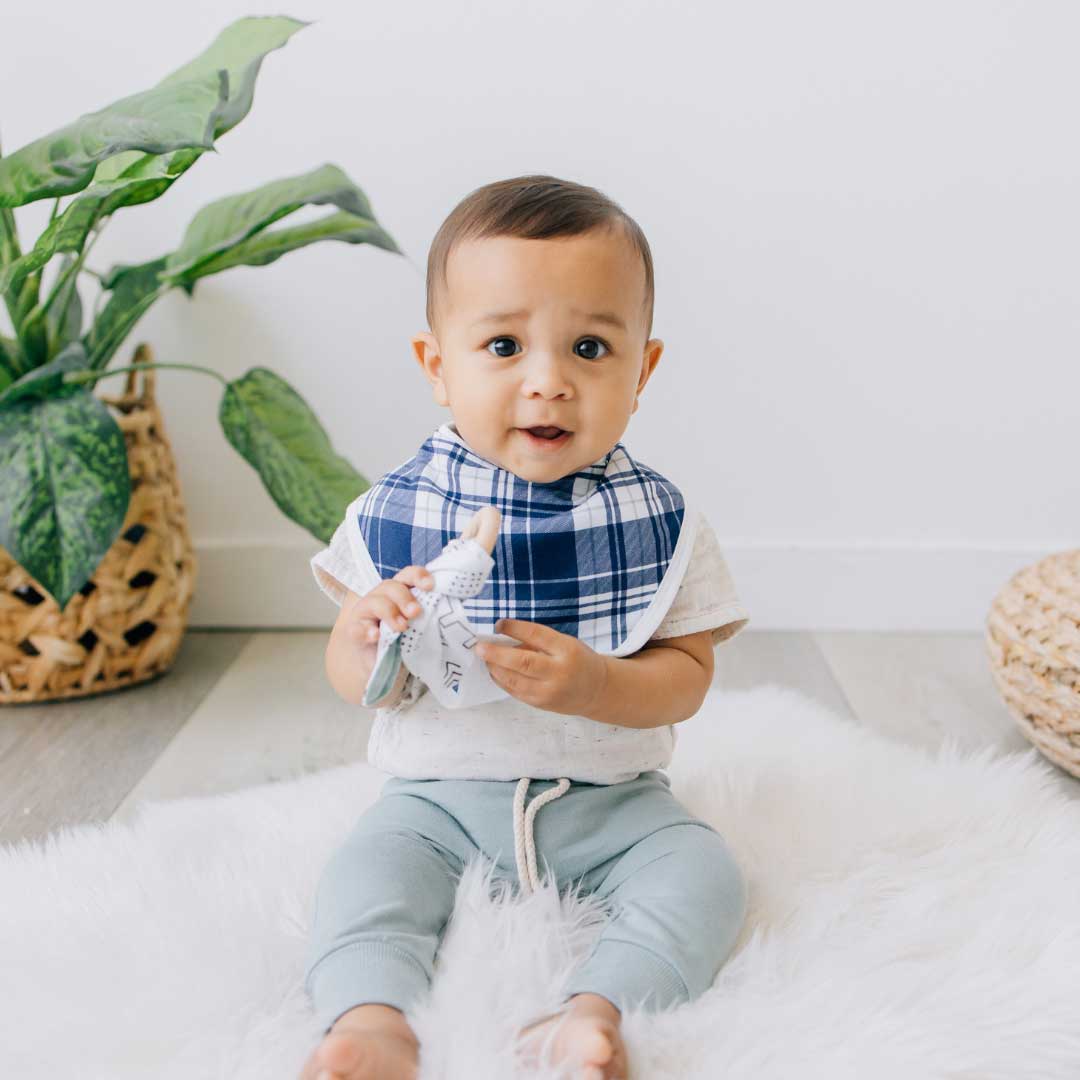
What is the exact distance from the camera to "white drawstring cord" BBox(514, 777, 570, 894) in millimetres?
890

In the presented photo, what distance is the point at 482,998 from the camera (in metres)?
0.75

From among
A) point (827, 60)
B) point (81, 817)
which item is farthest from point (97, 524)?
point (827, 60)

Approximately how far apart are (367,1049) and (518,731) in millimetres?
283

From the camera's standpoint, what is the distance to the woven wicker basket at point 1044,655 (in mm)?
1240

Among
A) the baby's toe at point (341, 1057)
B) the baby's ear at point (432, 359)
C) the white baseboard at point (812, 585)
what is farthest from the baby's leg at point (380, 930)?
the white baseboard at point (812, 585)

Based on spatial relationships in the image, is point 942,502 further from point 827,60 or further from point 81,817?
point 81,817

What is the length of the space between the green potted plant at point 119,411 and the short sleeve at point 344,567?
0.38m

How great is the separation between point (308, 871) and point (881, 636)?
3.66 feet

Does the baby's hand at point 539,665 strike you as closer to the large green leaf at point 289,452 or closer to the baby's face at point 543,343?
the baby's face at point 543,343

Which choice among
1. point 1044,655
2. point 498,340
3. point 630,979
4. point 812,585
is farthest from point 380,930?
point 812,585

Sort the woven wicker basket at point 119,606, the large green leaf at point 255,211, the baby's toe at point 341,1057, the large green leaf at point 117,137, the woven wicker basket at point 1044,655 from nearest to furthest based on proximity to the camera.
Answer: the baby's toe at point 341,1057, the large green leaf at point 117,137, the woven wicker basket at point 1044,655, the large green leaf at point 255,211, the woven wicker basket at point 119,606

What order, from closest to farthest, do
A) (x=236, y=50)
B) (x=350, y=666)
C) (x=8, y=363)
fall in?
(x=350, y=666), (x=236, y=50), (x=8, y=363)

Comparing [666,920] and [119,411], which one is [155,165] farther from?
[666,920]

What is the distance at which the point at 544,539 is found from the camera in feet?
2.97
